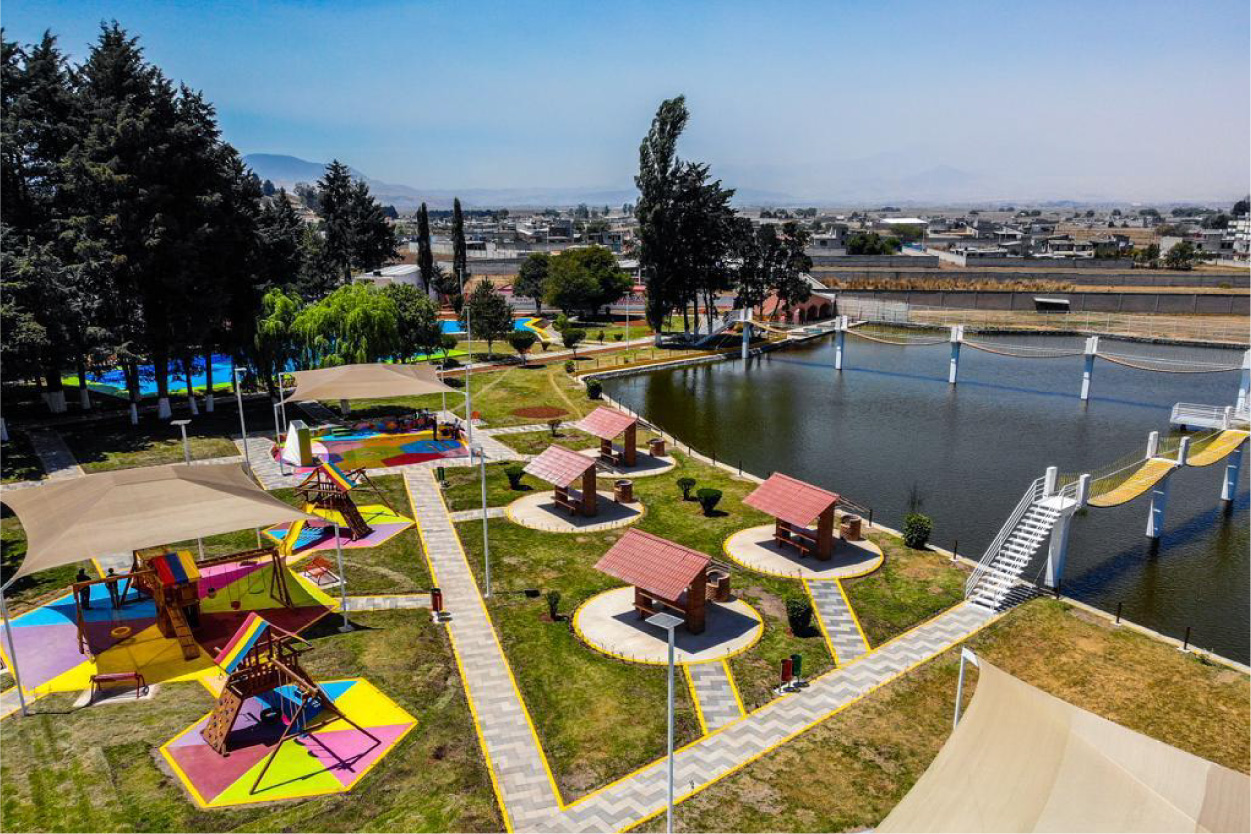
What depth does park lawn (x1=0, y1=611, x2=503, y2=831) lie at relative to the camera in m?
16.1

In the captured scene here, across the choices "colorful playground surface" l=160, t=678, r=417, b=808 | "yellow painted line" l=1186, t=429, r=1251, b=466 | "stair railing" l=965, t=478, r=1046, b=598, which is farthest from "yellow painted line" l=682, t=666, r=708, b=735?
"yellow painted line" l=1186, t=429, r=1251, b=466

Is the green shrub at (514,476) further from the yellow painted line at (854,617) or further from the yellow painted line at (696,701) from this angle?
the yellow painted line at (696,701)

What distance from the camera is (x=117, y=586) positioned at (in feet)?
83.3

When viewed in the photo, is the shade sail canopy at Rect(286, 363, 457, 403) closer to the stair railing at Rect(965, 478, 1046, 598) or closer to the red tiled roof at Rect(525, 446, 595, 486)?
the red tiled roof at Rect(525, 446, 595, 486)

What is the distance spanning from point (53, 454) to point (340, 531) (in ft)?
65.3

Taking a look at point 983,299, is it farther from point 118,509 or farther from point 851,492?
point 118,509

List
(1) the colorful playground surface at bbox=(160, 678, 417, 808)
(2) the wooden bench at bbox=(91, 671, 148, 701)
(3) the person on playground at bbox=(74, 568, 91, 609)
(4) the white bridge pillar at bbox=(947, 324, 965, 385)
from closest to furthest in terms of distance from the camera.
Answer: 1. (1) the colorful playground surface at bbox=(160, 678, 417, 808)
2. (2) the wooden bench at bbox=(91, 671, 148, 701)
3. (3) the person on playground at bbox=(74, 568, 91, 609)
4. (4) the white bridge pillar at bbox=(947, 324, 965, 385)

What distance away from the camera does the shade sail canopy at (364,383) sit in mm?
41156

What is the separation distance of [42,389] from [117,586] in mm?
37728

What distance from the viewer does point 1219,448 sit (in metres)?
34.4

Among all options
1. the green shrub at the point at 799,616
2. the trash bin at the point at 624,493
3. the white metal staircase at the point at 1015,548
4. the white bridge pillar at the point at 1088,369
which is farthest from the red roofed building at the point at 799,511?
the white bridge pillar at the point at 1088,369

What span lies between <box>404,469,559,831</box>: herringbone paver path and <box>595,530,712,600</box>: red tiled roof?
4390mm

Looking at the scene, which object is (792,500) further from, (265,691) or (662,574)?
(265,691)

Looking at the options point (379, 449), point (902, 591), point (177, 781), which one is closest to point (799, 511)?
point (902, 591)
